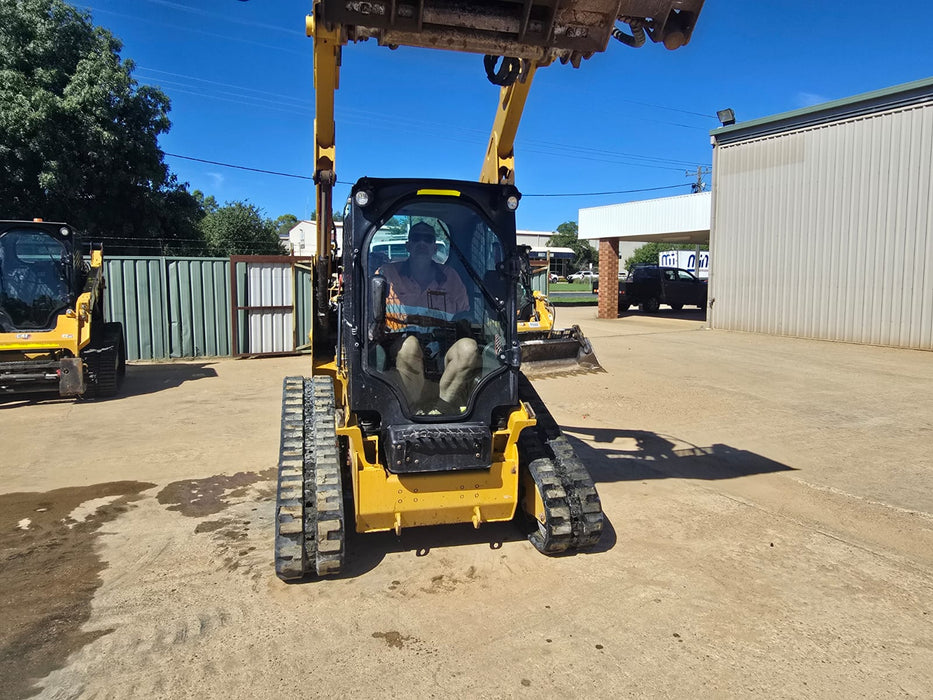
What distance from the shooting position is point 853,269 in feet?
54.0

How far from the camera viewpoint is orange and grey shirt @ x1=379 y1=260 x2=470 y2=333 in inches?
168

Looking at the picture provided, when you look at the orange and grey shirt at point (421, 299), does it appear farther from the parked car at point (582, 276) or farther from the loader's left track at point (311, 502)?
the parked car at point (582, 276)

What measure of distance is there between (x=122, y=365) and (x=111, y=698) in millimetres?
10139

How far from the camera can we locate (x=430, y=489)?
426 cm

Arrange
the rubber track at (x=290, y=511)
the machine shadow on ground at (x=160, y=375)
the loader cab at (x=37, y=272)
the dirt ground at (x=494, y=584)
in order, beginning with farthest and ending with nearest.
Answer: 1. the machine shadow on ground at (x=160, y=375)
2. the loader cab at (x=37, y=272)
3. the rubber track at (x=290, y=511)
4. the dirt ground at (x=494, y=584)

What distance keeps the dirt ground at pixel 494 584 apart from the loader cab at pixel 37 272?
114 inches

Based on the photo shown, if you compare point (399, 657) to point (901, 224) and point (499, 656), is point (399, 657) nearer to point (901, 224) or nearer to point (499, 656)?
point (499, 656)

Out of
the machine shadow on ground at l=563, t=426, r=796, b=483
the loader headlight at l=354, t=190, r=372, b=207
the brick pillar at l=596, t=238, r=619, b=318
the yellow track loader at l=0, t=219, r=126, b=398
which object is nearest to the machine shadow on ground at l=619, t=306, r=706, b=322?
the brick pillar at l=596, t=238, r=619, b=318

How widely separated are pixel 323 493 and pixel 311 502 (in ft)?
0.53

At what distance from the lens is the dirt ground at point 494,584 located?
3166mm

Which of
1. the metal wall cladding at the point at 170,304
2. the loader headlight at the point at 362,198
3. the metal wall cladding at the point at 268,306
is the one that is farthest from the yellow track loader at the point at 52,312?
the loader headlight at the point at 362,198

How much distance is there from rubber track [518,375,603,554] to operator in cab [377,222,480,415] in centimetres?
77

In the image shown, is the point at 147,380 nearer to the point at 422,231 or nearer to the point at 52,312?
the point at 52,312

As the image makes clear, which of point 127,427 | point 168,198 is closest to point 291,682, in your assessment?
point 127,427
